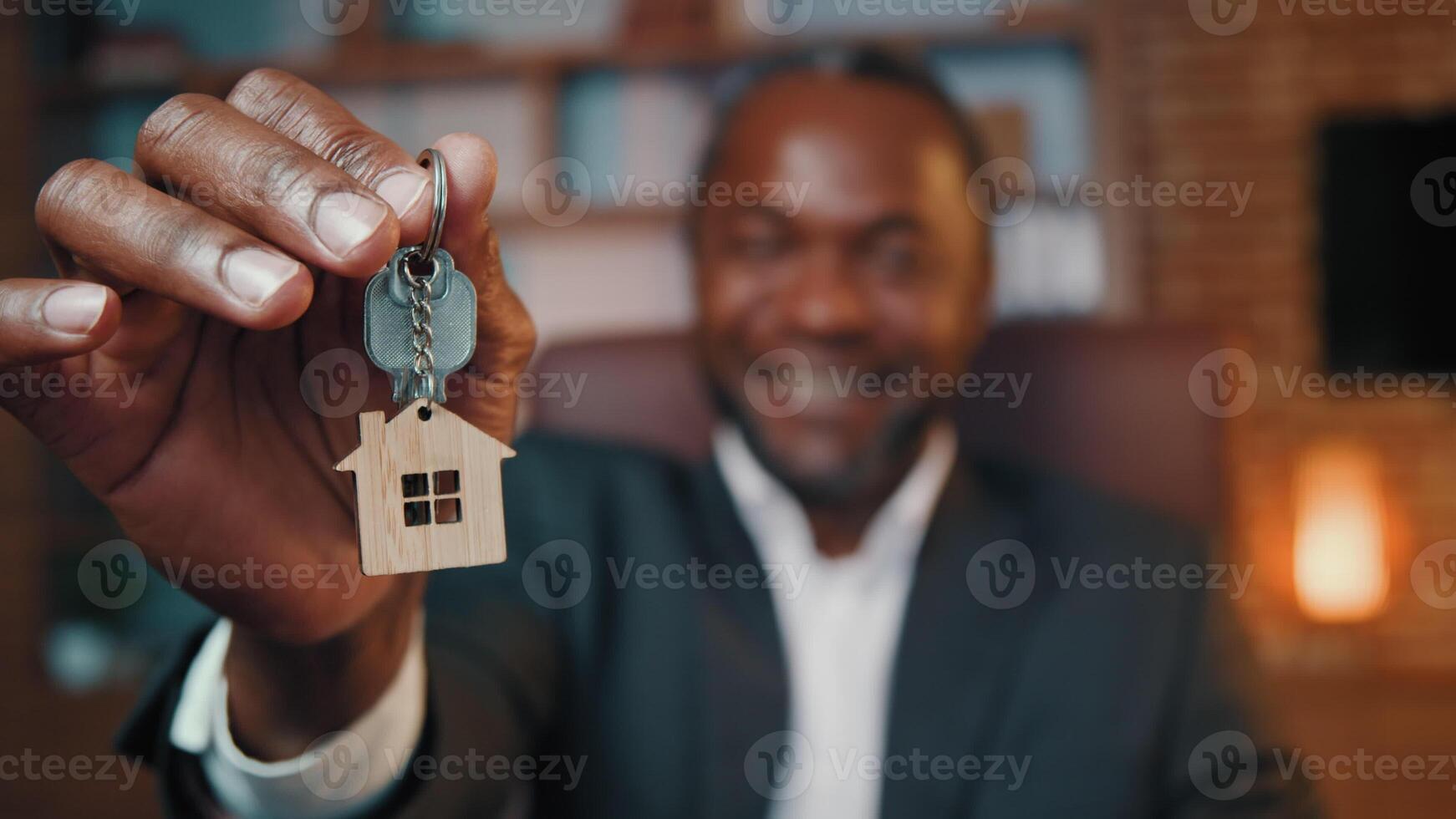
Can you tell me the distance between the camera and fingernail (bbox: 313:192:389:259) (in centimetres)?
48

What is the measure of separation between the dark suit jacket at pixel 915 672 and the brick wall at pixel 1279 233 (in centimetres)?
152

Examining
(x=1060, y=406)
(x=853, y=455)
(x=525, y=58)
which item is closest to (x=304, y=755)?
(x=853, y=455)

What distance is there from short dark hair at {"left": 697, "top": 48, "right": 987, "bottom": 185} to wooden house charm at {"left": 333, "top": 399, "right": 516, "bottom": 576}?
1137mm

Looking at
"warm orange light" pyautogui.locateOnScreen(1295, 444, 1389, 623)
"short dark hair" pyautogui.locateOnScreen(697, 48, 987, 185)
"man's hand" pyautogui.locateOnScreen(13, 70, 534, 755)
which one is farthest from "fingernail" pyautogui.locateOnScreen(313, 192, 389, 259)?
"warm orange light" pyautogui.locateOnScreen(1295, 444, 1389, 623)

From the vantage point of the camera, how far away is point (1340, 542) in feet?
7.86

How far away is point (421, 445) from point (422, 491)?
26 millimetres

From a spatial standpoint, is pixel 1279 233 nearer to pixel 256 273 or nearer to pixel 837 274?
pixel 837 274

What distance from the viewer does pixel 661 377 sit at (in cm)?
162

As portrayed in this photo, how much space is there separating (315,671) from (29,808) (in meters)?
1.88

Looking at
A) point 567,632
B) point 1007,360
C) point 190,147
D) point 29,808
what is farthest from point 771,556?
point 29,808

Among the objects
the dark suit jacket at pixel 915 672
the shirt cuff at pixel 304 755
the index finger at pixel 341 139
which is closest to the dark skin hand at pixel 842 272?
the dark suit jacket at pixel 915 672

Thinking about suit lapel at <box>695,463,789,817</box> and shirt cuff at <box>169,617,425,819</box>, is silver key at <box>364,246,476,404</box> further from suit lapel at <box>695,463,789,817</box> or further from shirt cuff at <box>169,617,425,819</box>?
suit lapel at <box>695,463,789,817</box>

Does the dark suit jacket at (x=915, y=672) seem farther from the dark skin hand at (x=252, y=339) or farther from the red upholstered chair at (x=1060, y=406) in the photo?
the dark skin hand at (x=252, y=339)

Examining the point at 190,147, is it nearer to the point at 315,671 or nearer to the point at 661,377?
the point at 315,671
